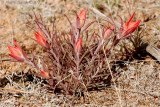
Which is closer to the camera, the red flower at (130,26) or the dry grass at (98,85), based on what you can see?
the red flower at (130,26)

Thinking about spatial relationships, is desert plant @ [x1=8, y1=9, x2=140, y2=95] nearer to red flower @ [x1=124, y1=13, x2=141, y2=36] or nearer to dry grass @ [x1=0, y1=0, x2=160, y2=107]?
red flower @ [x1=124, y1=13, x2=141, y2=36]

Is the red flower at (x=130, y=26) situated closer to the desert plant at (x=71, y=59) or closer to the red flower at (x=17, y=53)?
the desert plant at (x=71, y=59)

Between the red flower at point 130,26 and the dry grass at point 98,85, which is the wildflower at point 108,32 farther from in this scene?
the dry grass at point 98,85

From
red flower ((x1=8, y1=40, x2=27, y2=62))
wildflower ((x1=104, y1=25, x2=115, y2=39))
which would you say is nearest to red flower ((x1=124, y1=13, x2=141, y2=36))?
wildflower ((x1=104, y1=25, x2=115, y2=39))

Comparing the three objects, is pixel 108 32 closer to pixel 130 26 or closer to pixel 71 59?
pixel 130 26

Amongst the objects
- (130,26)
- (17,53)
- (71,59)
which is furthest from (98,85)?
(17,53)

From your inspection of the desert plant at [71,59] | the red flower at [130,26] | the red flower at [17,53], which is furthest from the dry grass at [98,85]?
the red flower at [130,26]

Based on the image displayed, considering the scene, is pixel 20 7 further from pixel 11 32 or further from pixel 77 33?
pixel 77 33

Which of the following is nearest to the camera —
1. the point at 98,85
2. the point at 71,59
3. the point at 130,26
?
the point at 130,26

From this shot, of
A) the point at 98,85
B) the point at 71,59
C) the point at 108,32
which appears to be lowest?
the point at 98,85

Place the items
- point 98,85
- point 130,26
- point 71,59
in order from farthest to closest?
1. point 98,85
2. point 71,59
3. point 130,26

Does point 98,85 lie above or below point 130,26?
below

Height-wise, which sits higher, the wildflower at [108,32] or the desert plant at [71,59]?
the wildflower at [108,32]
